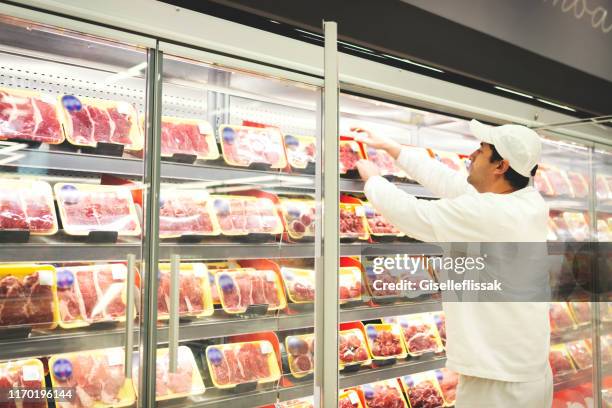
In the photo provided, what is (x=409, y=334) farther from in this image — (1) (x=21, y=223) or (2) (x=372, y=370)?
(1) (x=21, y=223)

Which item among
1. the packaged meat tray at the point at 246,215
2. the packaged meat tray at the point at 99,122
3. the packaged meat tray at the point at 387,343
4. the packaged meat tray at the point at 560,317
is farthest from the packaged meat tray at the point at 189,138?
the packaged meat tray at the point at 560,317

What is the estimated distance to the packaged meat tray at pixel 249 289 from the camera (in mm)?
2900

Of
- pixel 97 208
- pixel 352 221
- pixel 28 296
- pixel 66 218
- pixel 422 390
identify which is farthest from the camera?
pixel 422 390

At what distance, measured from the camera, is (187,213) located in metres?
2.79

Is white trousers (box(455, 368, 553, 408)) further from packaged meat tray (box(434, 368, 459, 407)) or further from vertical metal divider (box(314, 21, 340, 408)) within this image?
vertical metal divider (box(314, 21, 340, 408))

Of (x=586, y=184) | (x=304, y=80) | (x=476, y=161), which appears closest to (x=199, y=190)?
(x=304, y=80)

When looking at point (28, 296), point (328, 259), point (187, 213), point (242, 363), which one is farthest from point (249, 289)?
point (328, 259)

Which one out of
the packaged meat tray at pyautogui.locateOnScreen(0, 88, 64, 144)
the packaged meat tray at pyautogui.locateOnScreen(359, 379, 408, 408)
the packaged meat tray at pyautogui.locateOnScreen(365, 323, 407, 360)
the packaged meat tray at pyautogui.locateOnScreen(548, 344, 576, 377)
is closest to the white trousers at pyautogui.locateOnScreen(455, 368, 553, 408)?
the packaged meat tray at pyautogui.locateOnScreen(548, 344, 576, 377)

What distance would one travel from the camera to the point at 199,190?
115 inches

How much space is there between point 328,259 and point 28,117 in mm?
1682

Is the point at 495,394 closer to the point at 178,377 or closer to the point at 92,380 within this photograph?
the point at 178,377

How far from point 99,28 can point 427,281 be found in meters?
1.57

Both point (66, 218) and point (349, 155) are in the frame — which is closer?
point (66, 218)

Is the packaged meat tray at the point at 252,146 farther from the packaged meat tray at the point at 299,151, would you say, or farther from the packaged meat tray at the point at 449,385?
the packaged meat tray at the point at 449,385
